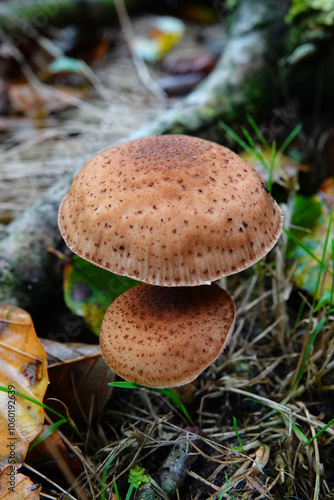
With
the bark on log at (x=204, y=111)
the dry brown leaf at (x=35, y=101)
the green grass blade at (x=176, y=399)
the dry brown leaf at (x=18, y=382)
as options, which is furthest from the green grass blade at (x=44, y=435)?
the dry brown leaf at (x=35, y=101)

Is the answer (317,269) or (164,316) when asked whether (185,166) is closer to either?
(164,316)

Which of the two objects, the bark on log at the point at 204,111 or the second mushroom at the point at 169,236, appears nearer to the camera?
the second mushroom at the point at 169,236

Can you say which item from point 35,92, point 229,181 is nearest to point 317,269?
point 229,181

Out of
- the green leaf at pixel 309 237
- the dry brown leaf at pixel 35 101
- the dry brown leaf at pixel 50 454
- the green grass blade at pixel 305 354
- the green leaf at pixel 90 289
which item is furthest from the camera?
the dry brown leaf at pixel 35 101

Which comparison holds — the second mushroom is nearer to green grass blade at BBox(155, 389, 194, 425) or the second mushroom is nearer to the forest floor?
green grass blade at BBox(155, 389, 194, 425)

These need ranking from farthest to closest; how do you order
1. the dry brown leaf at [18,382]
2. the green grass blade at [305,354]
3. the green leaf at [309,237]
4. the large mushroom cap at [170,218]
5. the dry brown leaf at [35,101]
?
the dry brown leaf at [35,101] → the green leaf at [309,237] → the green grass blade at [305,354] → the dry brown leaf at [18,382] → the large mushroom cap at [170,218]

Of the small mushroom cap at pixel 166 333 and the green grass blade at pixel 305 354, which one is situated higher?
the small mushroom cap at pixel 166 333

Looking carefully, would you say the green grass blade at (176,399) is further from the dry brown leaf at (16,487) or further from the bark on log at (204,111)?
the bark on log at (204,111)
